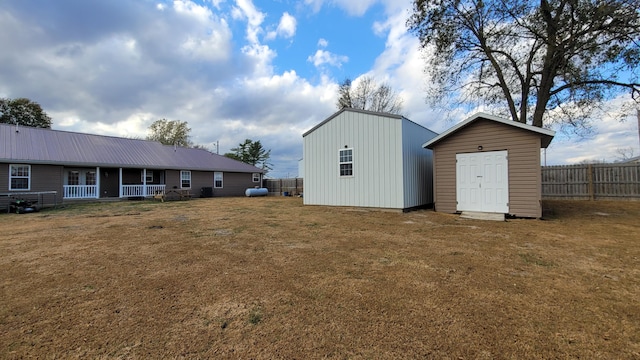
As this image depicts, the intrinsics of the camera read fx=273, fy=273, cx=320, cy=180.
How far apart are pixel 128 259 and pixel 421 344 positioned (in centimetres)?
451

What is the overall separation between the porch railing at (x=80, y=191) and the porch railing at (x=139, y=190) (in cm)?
151

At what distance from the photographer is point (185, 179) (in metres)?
20.1

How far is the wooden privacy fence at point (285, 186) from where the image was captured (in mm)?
22172

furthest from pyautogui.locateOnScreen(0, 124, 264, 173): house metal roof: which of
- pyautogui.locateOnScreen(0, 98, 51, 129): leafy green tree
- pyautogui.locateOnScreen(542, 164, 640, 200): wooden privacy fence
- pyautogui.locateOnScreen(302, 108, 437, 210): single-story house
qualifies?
pyautogui.locateOnScreen(542, 164, 640, 200): wooden privacy fence

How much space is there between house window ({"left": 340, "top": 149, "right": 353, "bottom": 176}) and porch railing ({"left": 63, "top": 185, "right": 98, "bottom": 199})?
14573 mm

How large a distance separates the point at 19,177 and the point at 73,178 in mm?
Result: 2718

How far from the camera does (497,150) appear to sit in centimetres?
890

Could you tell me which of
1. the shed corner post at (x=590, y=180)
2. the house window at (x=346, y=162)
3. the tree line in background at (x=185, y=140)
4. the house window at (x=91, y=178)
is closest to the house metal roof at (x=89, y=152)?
the house window at (x=91, y=178)

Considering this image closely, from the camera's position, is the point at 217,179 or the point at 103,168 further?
the point at 217,179

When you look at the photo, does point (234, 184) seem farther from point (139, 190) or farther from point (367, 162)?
point (367, 162)

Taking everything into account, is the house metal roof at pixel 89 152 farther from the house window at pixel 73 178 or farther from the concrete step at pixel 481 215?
the concrete step at pixel 481 215

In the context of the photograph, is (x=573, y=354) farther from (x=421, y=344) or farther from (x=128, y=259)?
(x=128, y=259)

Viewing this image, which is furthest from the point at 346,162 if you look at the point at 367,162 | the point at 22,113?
the point at 22,113

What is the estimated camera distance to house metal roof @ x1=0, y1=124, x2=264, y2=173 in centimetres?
1389
